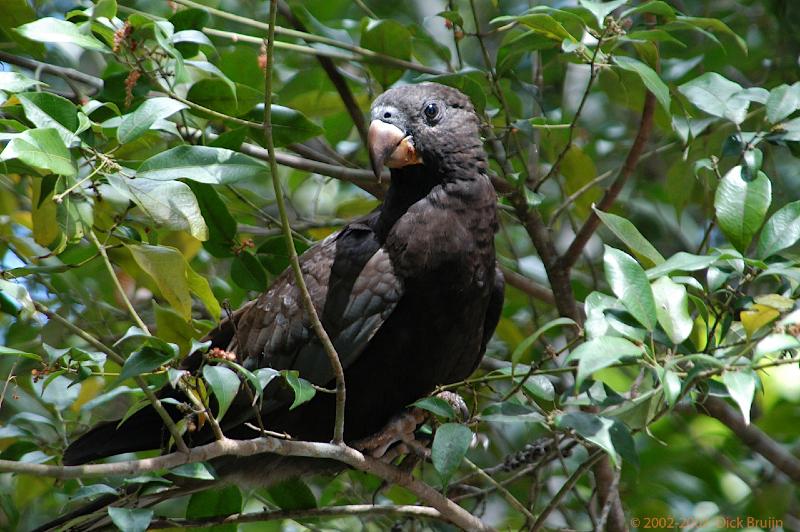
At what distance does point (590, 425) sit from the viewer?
1.50 metres

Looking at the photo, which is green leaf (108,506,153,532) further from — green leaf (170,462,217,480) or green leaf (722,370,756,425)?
green leaf (722,370,756,425)

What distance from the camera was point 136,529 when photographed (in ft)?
5.53

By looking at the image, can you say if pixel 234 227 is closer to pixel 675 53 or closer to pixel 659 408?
pixel 659 408

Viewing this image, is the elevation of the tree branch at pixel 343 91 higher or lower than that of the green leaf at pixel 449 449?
higher

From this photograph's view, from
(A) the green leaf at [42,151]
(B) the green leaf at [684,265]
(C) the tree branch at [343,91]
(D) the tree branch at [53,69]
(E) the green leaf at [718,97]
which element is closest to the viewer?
(A) the green leaf at [42,151]

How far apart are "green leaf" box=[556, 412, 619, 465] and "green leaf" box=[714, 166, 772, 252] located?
1.38 ft

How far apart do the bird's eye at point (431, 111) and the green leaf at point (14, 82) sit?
988mm

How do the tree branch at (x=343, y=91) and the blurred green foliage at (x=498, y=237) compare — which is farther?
the tree branch at (x=343, y=91)

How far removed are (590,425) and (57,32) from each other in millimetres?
1154

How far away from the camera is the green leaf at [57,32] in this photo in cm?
162

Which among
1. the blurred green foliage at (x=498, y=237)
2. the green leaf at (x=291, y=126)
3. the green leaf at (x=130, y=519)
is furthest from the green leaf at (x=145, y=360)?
the green leaf at (x=291, y=126)

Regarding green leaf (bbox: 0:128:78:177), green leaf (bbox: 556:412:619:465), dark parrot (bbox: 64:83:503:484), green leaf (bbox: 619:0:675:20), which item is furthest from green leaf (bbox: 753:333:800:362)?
green leaf (bbox: 0:128:78:177)

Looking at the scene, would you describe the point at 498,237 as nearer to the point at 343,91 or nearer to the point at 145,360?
the point at 343,91

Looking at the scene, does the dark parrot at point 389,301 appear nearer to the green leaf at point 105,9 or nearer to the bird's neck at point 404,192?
the bird's neck at point 404,192
